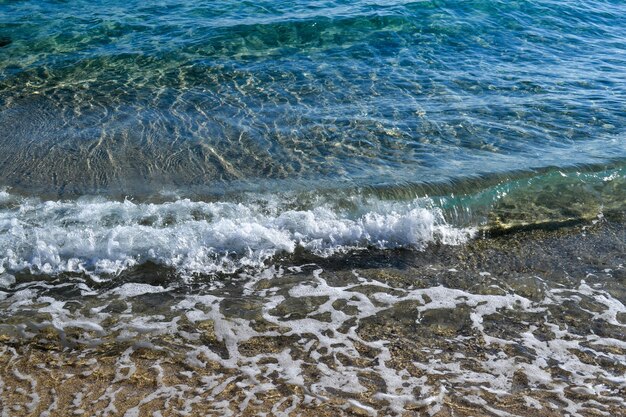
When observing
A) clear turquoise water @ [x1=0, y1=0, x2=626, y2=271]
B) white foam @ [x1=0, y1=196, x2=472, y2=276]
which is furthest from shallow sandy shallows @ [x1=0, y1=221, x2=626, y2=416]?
clear turquoise water @ [x1=0, y1=0, x2=626, y2=271]

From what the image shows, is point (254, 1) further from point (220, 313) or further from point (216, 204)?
point (220, 313)

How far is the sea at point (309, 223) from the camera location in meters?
4.81

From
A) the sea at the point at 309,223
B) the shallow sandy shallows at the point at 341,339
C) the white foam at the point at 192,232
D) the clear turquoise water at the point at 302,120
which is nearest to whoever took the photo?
the shallow sandy shallows at the point at 341,339

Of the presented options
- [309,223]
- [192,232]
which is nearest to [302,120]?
[309,223]

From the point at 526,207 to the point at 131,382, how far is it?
4.93 meters

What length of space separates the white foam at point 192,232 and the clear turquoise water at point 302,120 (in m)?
0.03

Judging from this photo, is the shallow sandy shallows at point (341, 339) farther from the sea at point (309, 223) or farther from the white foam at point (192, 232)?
the white foam at point (192, 232)

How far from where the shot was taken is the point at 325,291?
234 inches

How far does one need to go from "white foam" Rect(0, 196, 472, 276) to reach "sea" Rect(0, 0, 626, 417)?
3 cm

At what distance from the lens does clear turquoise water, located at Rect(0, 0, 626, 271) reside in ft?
23.5

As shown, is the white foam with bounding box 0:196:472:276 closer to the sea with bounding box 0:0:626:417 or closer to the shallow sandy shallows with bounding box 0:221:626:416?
the sea with bounding box 0:0:626:417


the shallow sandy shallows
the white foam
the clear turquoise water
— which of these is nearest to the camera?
the shallow sandy shallows

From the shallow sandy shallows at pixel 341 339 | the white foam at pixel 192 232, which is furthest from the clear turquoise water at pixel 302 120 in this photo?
the shallow sandy shallows at pixel 341 339

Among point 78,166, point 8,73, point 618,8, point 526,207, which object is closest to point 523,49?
point 618,8
